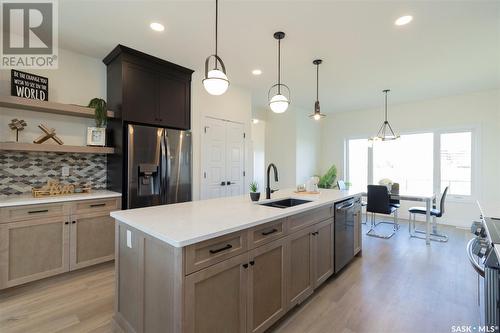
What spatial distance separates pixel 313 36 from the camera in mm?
2697

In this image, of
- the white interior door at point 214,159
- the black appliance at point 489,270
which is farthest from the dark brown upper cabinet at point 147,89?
the black appliance at point 489,270

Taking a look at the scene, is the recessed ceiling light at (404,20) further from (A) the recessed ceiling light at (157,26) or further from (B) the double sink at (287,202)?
(A) the recessed ceiling light at (157,26)

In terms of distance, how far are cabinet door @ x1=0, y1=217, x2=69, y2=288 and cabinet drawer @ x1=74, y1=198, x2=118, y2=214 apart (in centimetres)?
18

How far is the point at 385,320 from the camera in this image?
1.94 meters

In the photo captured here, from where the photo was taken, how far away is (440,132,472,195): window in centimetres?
489

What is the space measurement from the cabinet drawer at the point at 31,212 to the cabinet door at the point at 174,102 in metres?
1.62

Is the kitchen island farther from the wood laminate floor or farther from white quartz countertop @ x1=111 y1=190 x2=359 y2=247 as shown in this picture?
the wood laminate floor

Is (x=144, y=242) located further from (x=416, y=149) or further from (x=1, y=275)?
(x=416, y=149)

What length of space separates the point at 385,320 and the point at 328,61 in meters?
3.14

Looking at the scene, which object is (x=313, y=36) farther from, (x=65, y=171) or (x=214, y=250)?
(x=65, y=171)

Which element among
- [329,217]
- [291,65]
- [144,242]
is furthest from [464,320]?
[291,65]

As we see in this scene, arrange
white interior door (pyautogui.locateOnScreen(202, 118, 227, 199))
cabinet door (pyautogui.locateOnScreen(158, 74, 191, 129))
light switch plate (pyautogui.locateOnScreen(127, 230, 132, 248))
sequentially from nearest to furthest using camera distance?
light switch plate (pyautogui.locateOnScreen(127, 230, 132, 248)), cabinet door (pyautogui.locateOnScreen(158, 74, 191, 129)), white interior door (pyautogui.locateOnScreen(202, 118, 227, 199))

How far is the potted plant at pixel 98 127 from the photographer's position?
3000 millimetres

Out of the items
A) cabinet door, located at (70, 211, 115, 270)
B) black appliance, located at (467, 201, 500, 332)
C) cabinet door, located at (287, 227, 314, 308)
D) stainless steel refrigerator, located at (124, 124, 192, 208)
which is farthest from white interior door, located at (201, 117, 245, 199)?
black appliance, located at (467, 201, 500, 332)
